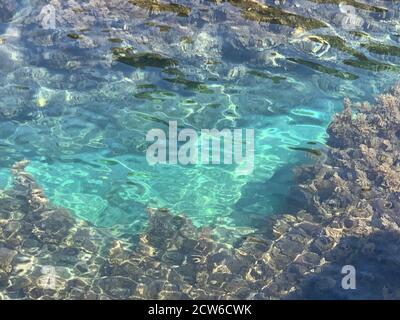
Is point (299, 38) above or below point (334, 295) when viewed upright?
above

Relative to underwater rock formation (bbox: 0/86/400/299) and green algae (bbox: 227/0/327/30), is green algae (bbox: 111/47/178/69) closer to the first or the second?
green algae (bbox: 227/0/327/30)

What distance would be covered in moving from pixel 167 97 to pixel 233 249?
12.4 ft

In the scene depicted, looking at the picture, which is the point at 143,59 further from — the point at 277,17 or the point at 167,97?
the point at 277,17

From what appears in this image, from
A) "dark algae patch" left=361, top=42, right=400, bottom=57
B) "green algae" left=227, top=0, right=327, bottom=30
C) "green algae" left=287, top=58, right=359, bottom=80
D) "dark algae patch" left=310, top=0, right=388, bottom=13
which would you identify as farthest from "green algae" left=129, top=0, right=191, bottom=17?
"dark algae patch" left=361, top=42, right=400, bottom=57

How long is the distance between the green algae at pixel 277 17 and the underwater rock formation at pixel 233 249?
10.2 ft

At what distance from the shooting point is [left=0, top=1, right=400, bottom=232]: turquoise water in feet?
28.9

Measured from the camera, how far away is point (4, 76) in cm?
892

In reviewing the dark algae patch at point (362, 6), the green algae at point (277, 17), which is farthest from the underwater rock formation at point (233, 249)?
the dark algae patch at point (362, 6)

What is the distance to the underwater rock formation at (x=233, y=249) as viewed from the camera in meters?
6.26

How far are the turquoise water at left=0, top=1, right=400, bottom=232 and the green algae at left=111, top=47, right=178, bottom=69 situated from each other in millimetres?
31

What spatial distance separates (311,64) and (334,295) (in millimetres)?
5373

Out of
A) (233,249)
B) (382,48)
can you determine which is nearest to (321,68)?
(382,48)
